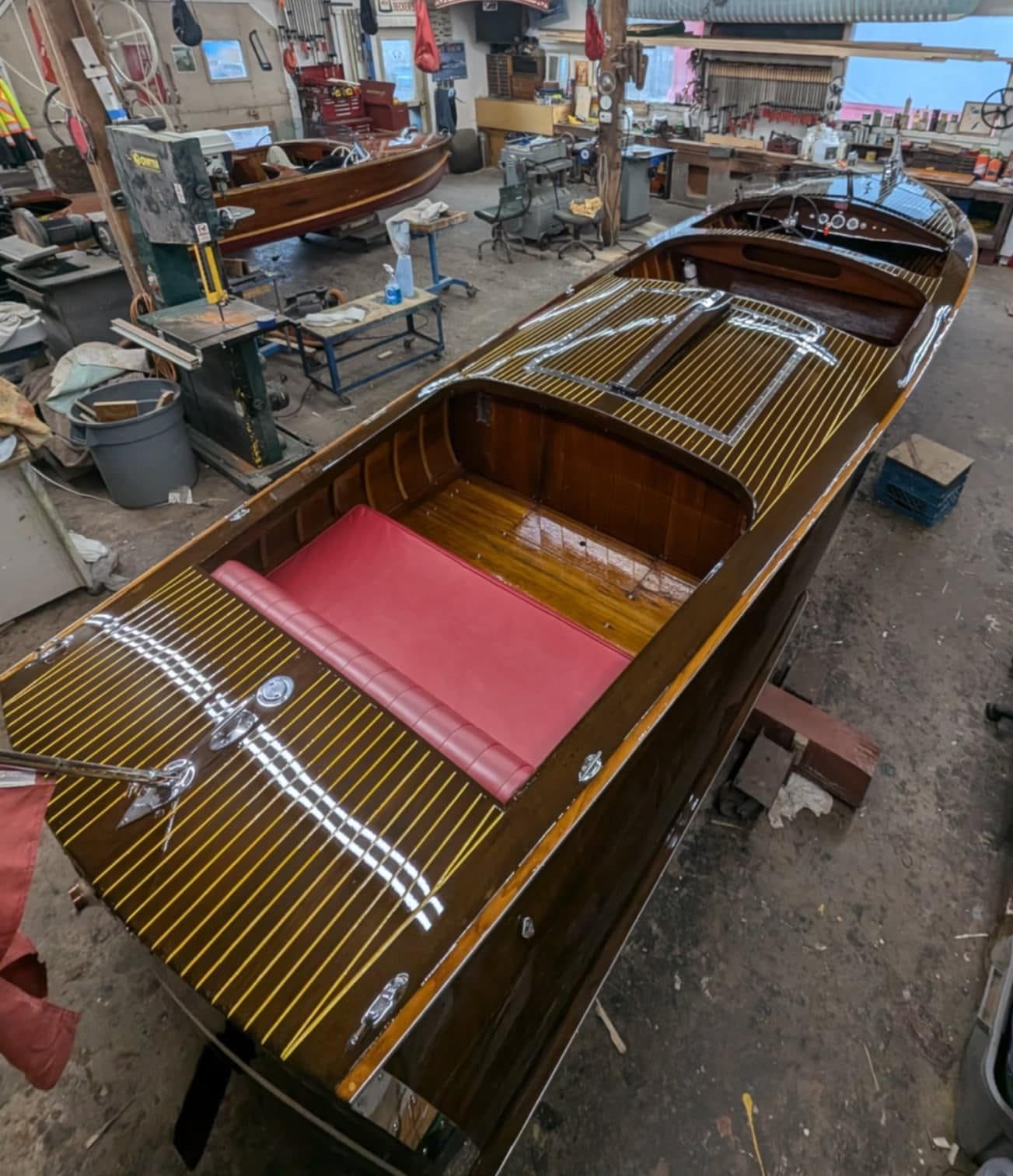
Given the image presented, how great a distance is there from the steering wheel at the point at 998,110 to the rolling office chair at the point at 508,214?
4174mm

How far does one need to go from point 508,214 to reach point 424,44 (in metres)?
3.28

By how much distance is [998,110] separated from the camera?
19.7 ft

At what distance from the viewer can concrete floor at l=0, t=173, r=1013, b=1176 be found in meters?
1.62

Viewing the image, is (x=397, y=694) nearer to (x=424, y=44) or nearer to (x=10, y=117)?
(x=10, y=117)

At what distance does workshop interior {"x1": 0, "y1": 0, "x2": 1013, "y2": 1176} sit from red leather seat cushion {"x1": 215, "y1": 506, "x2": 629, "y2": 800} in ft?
0.04

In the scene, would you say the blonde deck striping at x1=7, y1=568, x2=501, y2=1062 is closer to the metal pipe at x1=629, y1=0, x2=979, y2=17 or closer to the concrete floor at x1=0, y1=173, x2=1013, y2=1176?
the concrete floor at x1=0, y1=173, x2=1013, y2=1176

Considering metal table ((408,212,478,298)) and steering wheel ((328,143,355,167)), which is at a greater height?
steering wheel ((328,143,355,167))

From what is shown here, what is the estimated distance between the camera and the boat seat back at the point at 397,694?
1.40m

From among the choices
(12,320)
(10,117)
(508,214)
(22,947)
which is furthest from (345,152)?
(22,947)

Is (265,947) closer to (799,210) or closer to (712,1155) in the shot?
(712,1155)

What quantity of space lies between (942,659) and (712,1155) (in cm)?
200

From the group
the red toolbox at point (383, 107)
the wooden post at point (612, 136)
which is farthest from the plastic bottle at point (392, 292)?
the red toolbox at point (383, 107)

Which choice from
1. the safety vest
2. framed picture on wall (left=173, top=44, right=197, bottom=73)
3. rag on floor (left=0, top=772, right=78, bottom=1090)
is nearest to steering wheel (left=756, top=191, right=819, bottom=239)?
rag on floor (left=0, top=772, right=78, bottom=1090)

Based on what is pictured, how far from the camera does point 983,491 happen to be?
11.8 feet
